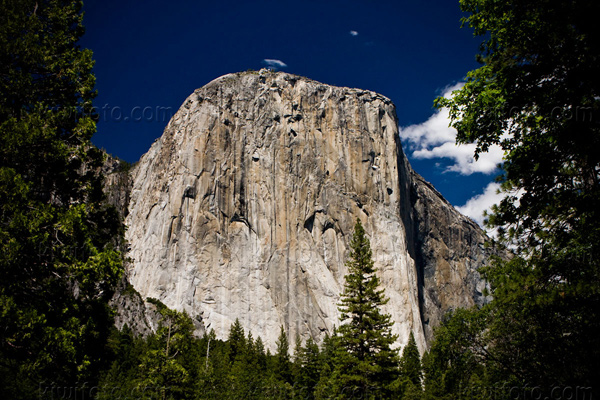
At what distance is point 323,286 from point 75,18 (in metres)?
75.8

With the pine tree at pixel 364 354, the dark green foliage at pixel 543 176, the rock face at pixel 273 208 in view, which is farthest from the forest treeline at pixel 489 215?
the rock face at pixel 273 208

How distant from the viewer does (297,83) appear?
99062mm

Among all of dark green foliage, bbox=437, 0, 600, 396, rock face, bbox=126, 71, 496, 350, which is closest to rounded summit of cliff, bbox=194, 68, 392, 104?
rock face, bbox=126, 71, 496, 350

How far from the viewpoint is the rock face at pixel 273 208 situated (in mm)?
81188

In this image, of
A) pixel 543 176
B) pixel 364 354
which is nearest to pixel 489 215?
pixel 543 176

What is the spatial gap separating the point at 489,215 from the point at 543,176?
1.18 meters

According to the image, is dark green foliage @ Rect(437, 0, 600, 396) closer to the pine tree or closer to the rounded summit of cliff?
the pine tree

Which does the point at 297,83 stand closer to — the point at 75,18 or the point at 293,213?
the point at 293,213

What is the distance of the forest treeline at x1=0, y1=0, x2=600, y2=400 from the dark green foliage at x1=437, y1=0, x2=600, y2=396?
2 cm

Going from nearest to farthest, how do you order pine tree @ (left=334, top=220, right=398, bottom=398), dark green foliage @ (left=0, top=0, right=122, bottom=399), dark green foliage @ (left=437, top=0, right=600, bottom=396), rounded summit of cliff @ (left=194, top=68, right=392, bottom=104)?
dark green foliage @ (left=437, top=0, right=600, bottom=396) < dark green foliage @ (left=0, top=0, right=122, bottom=399) < pine tree @ (left=334, top=220, right=398, bottom=398) < rounded summit of cliff @ (left=194, top=68, right=392, bottom=104)

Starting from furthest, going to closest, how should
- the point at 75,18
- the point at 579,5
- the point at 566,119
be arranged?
the point at 75,18, the point at 566,119, the point at 579,5

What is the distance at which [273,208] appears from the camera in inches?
3484

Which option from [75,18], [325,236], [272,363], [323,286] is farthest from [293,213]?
[75,18]

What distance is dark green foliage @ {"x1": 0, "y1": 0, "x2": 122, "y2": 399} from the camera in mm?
7508
